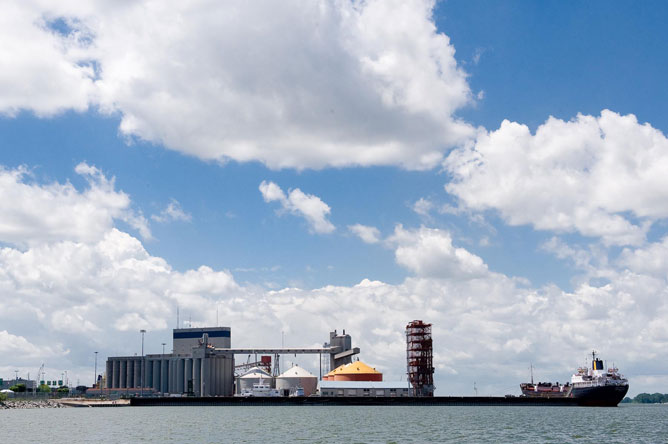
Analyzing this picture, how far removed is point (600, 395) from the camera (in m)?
186

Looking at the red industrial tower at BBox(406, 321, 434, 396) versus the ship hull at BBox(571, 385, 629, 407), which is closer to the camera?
the ship hull at BBox(571, 385, 629, 407)

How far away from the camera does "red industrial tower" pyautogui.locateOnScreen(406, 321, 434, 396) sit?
197250mm

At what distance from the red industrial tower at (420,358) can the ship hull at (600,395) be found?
38405 mm

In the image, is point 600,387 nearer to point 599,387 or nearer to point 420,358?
point 599,387

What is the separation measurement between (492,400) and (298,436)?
428 ft

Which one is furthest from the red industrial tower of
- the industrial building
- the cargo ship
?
the cargo ship

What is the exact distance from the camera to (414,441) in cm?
7156

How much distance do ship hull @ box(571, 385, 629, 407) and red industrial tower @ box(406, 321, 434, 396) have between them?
38.4 meters

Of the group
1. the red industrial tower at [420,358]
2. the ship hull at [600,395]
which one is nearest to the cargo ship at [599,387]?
the ship hull at [600,395]

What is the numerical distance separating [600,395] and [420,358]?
47.1 m

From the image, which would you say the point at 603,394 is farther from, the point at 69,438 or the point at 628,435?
the point at 69,438

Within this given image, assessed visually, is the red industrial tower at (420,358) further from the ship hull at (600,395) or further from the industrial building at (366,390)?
the ship hull at (600,395)

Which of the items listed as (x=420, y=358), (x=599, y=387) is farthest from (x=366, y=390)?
(x=599, y=387)

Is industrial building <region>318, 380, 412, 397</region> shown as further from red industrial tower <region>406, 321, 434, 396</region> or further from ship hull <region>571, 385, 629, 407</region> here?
ship hull <region>571, 385, 629, 407</region>
